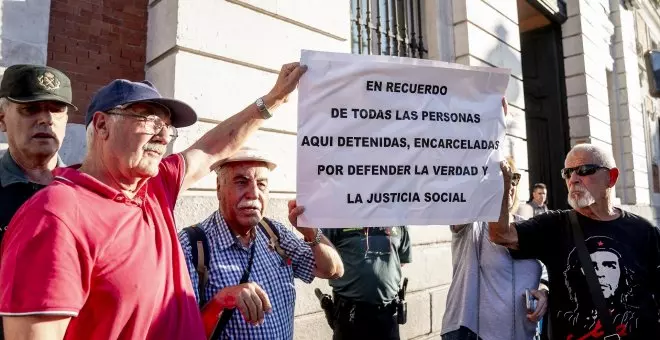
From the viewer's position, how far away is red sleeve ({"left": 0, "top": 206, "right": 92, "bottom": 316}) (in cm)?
112

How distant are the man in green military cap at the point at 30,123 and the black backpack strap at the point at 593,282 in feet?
8.58

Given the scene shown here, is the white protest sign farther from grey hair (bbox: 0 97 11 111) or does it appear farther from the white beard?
grey hair (bbox: 0 97 11 111)

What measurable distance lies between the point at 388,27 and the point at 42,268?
5010 mm

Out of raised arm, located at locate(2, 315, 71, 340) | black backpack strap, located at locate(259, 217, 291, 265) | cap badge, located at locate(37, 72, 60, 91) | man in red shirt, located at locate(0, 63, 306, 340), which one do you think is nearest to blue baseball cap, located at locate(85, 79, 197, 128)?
man in red shirt, located at locate(0, 63, 306, 340)

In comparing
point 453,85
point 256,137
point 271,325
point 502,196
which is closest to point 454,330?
point 502,196

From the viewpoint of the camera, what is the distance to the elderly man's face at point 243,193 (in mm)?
2105

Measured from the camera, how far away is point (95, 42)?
11.0ft

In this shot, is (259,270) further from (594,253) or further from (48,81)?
(594,253)

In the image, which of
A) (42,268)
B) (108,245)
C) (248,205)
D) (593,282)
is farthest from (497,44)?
(42,268)

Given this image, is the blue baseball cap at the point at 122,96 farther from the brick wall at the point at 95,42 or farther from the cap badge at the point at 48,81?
the brick wall at the point at 95,42

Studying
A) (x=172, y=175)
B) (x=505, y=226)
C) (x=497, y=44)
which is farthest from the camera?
(x=497, y=44)

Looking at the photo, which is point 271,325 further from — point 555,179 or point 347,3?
point 555,179

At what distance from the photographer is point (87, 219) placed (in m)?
1.31

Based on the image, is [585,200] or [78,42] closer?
[585,200]
